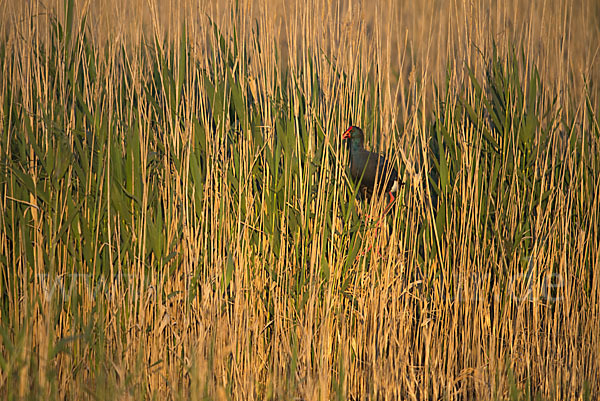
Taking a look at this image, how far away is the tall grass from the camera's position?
6.11 feet

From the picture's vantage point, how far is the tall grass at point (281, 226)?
1.86 meters

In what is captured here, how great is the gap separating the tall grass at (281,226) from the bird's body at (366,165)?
68 mm

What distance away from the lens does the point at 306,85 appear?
202 cm

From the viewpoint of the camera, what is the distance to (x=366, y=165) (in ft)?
7.29

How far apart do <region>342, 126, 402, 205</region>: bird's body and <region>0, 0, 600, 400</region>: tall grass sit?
68 mm

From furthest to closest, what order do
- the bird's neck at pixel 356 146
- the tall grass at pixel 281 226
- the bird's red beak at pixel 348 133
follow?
the bird's neck at pixel 356 146, the bird's red beak at pixel 348 133, the tall grass at pixel 281 226

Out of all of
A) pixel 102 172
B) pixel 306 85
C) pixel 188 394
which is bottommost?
pixel 188 394

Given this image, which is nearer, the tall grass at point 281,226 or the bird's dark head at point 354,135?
the tall grass at point 281,226

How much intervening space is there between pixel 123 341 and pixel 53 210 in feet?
1.64

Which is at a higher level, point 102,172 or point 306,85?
point 306,85

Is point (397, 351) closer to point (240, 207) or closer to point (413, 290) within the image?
point (413, 290)

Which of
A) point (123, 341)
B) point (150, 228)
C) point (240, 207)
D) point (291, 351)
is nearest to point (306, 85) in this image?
point (240, 207)

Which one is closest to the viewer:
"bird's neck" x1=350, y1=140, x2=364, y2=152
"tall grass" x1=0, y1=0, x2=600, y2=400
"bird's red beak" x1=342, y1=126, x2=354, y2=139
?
"tall grass" x1=0, y1=0, x2=600, y2=400

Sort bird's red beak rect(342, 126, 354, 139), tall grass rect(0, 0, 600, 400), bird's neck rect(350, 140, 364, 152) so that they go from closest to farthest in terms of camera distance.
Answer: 1. tall grass rect(0, 0, 600, 400)
2. bird's red beak rect(342, 126, 354, 139)
3. bird's neck rect(350, 140, 364, 152)
